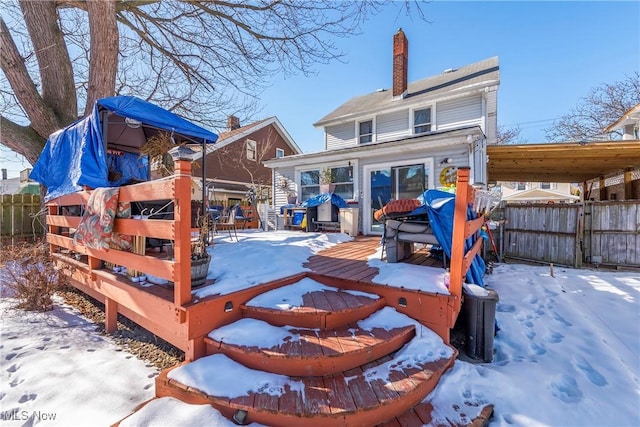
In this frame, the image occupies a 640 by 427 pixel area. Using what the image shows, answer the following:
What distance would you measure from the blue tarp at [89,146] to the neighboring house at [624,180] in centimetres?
1187

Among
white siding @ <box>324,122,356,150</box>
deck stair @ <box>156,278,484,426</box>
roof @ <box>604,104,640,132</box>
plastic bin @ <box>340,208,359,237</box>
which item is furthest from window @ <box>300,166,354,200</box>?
roof @ <box>604,104,640,132</box>

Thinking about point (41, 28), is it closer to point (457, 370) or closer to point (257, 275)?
point (257, 275)

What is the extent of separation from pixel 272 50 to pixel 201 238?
633 cm

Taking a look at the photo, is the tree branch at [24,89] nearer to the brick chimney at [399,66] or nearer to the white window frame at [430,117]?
the white window frame at [430,117]

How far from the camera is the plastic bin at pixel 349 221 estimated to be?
6918mm

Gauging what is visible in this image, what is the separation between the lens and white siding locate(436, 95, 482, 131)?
347 inches

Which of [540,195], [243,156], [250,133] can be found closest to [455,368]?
[243,156]

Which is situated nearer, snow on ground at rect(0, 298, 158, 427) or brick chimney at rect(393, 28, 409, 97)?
snow on ground at rect(0, 298, 158, 427)

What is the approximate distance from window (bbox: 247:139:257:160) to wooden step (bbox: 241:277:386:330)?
1448 centimetres

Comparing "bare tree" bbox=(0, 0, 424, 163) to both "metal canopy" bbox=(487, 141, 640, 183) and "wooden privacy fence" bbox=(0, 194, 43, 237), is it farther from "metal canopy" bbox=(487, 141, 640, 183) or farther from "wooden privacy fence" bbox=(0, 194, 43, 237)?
"metal canopy" bbox=(487, 141, 640, 183)

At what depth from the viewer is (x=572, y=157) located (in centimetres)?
707

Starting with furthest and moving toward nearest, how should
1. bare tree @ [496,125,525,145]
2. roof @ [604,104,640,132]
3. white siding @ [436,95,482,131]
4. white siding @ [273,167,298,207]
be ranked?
bare tree @ [496,125,525,145]
white siding @ [273,167,298,207]
white siding @ [436,95,482,131]
roof @ [604,104,640,132]

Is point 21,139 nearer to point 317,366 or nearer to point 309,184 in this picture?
point 309,184

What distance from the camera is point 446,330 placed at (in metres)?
2.35
